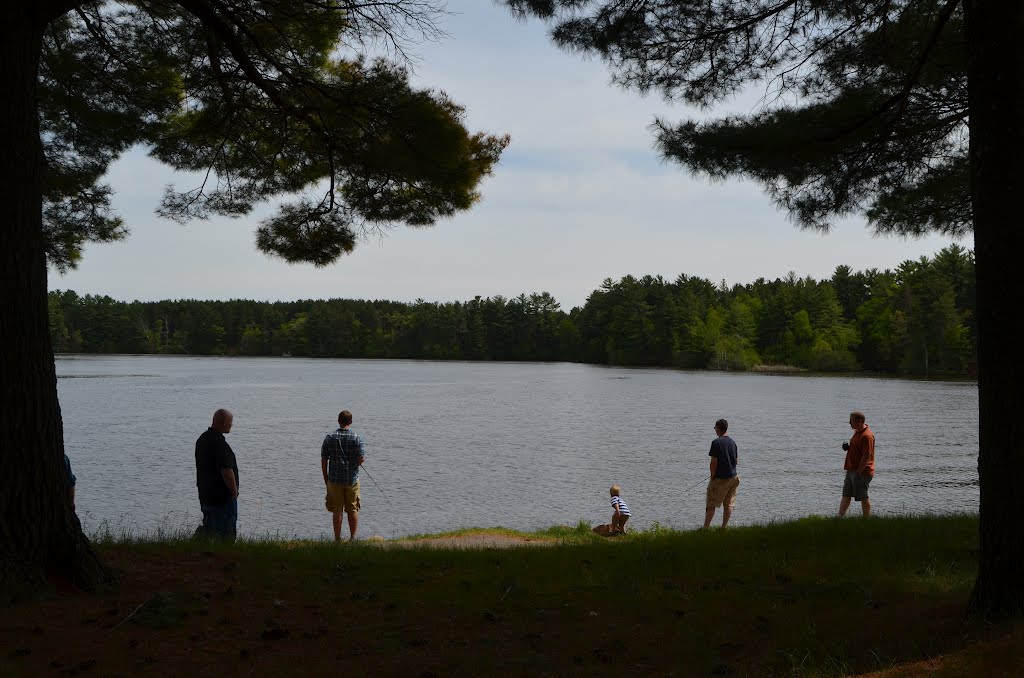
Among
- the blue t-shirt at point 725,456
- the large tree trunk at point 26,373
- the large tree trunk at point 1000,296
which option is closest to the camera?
the large tree trunk at point 1000,296

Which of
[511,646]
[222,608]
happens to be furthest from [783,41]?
[222,608]

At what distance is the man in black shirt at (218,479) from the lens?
809 centimetres

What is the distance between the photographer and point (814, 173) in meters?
8.27

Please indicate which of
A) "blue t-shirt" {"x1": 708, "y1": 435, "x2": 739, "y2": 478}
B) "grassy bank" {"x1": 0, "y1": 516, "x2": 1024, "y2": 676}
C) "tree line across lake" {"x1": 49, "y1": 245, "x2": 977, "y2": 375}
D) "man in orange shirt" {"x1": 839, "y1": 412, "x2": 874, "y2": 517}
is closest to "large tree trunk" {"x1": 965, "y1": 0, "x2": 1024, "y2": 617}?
"grassy bank" {"x1": 0, "y1": 516, "x2": 1024, "y2": 676}

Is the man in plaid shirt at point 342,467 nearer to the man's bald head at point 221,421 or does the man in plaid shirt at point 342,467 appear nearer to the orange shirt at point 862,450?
the man's bald head at point 221,421

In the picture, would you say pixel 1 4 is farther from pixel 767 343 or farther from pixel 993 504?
pixel 767 343

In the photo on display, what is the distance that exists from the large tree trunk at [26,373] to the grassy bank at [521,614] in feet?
1.23

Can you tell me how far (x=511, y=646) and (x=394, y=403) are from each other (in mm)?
42888

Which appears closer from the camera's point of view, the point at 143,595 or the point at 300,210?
the point at 143,595

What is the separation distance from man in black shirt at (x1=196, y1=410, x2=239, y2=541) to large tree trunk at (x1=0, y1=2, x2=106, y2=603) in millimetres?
2680

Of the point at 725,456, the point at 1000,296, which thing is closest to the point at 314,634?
the point at 1000,296

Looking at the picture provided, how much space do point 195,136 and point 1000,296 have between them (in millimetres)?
7546

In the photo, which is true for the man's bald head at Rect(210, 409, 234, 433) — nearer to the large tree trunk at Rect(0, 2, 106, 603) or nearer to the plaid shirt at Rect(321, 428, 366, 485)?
the plaid shirt at Rect(321, 428, 366, 485)

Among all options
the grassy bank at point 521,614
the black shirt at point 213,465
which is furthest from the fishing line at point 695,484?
the black shirt at point 213,465
